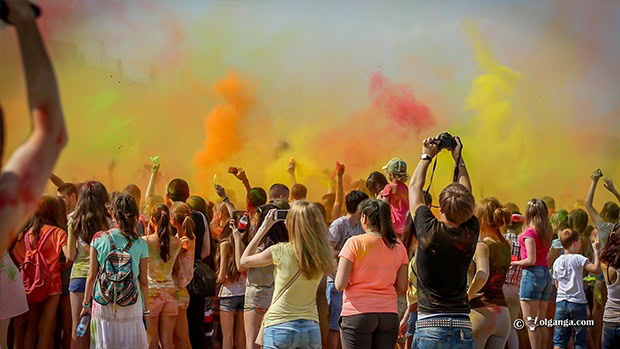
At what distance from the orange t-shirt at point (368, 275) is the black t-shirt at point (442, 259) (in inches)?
26.1

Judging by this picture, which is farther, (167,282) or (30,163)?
(167,282)

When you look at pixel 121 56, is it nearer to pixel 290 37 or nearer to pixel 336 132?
pixel 290 37

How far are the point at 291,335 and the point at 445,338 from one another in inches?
34.7

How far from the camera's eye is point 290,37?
9719 millimetres

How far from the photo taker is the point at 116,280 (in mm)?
5219

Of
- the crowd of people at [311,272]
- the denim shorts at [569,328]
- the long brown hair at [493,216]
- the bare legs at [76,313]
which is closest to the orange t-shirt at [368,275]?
the crowd of people at [311,272]

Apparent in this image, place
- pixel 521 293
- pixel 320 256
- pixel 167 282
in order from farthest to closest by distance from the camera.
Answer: pixel 521 293
pixel 167 282
pixel 320 256

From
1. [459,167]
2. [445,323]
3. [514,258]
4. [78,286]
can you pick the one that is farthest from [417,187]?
[78,286]

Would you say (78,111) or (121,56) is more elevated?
(121,56)

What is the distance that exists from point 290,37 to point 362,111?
50.5 inches

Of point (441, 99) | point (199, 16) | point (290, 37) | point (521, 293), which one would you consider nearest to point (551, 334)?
point (521, 293)

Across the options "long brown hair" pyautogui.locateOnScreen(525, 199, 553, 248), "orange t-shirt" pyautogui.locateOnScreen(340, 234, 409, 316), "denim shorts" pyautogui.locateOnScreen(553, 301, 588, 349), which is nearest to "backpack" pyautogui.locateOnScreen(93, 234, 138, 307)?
"orange t-shirt" pyautogui.locateOnScreen(340, 234, 409, 316)

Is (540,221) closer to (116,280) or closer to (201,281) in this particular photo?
(201,281)

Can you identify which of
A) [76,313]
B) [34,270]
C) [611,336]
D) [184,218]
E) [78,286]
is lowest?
[611,336]
